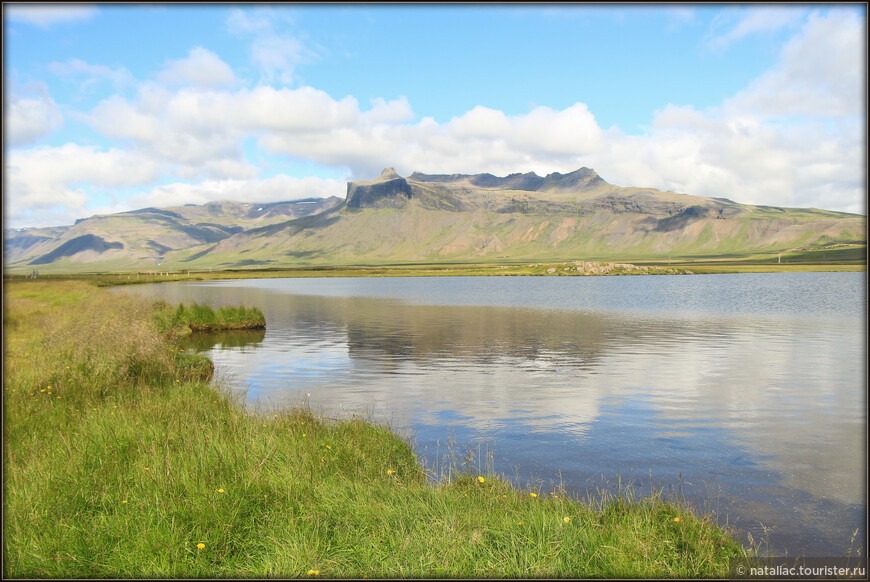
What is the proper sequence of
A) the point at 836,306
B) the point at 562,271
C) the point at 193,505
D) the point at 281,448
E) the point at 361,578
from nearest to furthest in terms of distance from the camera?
the point at 361,578 < the point at 193,505 < the point at 281,448 < the point at 836,306 < the point at 562,271

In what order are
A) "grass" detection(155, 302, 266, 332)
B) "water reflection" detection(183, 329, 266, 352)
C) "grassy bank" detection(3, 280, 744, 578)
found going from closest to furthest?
"grassy bank" detection(3, 280, 744, 578), "water reflection" detection(183, 329, 266, 352), "grass" detection(155, 302, 266, 332)

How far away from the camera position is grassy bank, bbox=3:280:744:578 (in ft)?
24.2

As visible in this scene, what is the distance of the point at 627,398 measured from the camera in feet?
74.6

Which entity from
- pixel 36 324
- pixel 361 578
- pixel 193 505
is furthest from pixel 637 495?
pixel 36 324

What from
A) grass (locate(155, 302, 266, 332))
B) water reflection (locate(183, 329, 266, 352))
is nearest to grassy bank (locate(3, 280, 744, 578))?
water reflection (locate(183, 329, 266, 352))

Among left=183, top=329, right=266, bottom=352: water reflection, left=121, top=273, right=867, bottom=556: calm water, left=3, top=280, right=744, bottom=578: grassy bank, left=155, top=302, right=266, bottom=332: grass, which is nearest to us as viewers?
left=3, top=280, right=744, bottom=578: grassy bank

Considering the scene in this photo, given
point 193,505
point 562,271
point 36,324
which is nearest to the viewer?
point 193,505

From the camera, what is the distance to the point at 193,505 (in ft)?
27.5

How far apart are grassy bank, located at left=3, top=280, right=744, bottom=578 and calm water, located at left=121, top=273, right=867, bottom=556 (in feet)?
10.8

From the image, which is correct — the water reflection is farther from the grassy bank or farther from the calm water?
the grassy bank

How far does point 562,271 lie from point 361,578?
185120 millimetres

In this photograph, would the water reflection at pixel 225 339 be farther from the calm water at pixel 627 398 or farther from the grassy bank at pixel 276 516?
the grassy bank at pixel 276 516

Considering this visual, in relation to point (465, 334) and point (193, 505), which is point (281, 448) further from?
point (465, 334)

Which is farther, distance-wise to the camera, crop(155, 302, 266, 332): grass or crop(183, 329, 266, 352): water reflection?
crop(155, 302, 266, 332): grass
